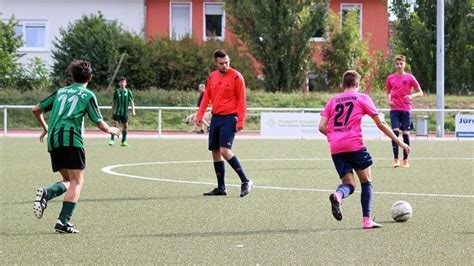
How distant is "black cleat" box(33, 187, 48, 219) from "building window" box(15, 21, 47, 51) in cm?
4591

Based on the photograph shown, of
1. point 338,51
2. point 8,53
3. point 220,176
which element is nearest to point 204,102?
point 220,176

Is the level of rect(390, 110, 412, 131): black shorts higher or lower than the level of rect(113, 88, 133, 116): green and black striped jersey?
lower

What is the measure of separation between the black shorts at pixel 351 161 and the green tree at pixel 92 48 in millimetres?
35395

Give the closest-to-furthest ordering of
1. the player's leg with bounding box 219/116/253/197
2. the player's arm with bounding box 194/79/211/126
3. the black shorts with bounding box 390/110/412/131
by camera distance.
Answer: the player's leg with bounding box 219/116/253/197 → the player's arm with bounding box 194/79/211/126 → the black shorts with bounding box 390/110/412/131

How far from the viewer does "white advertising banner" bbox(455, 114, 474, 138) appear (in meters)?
31.9

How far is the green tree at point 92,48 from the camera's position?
147 ft

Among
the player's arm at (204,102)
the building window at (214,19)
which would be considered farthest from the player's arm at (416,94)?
the building window at (214,19)

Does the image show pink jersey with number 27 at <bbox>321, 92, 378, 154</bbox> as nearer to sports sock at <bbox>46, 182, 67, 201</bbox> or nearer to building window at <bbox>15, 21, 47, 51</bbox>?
sports sock at <bbox>46, 182, 67, 201</bbox>

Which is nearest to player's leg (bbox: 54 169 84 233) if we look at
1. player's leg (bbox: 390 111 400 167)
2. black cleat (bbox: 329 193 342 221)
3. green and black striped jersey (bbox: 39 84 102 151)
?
green and black striped jersey (bbox: 39 84 102 151)

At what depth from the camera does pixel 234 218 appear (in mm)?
10695

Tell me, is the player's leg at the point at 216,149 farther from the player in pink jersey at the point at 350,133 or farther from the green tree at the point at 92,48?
the green tree at the point at 92,48

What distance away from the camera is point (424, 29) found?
158 feet

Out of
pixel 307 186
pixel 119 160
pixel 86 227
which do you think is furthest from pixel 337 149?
pixel 119 160

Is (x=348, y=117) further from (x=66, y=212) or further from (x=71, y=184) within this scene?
(x=66, y=212)
